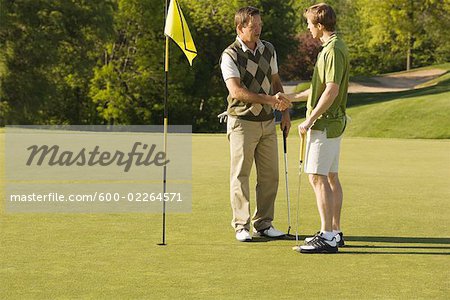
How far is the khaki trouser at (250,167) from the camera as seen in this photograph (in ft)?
28.9

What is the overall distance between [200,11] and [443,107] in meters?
27.2

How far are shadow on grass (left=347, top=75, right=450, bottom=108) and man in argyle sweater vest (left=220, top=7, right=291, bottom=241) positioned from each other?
39.2 meters

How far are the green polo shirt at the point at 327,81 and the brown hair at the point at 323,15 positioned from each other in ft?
0.43

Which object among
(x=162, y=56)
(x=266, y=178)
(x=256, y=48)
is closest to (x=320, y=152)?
(x=266, y=178)

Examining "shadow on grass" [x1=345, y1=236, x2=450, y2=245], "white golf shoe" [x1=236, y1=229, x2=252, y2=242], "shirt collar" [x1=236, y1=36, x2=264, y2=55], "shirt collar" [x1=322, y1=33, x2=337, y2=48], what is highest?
"shirt collar" [x1=322, y1=33, x2=337, y2=48]

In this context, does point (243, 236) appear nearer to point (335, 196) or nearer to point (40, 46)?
point (335, 196)

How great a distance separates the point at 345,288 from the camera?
6.39 m

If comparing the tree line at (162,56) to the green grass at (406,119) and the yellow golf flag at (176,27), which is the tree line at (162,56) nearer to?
the green grass at (406,119)

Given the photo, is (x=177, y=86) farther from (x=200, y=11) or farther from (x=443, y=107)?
(x=443, y=107)

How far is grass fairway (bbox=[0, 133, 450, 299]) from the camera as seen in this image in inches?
249

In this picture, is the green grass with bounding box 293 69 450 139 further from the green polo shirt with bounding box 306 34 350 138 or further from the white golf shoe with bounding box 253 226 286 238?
the green polo shirt with bounding box 306 34 350 138

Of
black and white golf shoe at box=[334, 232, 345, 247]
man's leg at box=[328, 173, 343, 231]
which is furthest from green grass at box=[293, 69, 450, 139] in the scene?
black and white golf shoe at box=[334, 232, 345, 247]

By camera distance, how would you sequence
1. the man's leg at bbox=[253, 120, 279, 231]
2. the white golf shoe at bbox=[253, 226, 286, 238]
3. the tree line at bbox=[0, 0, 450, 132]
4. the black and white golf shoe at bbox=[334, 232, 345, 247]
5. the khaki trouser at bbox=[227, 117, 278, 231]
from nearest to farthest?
the black and white golf shoe at bbox=[334, 232, 345, 247]
the khaki trouser at bbox=[227, 117, 278, 231]
the white golf shoe at bbox=[253, 226, 286, 238]
the man's leg at bbox=[253, 120, 279, 231]
the tree line at bbox=[0, 0, 450, 132]

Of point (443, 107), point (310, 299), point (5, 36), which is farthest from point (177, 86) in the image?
point (310, 299)
